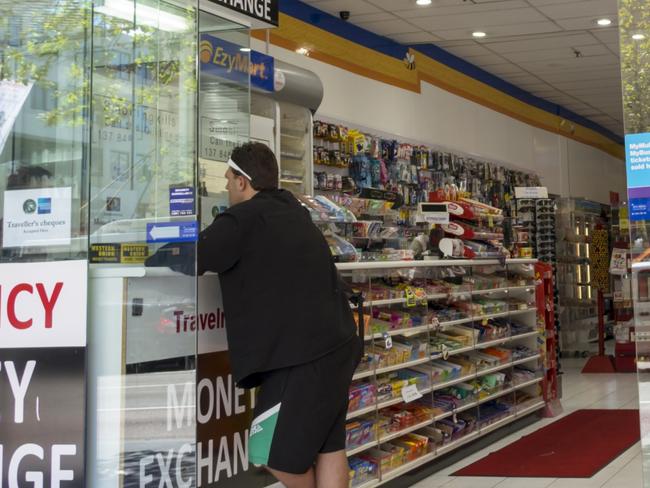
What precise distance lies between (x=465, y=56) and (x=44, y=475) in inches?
361

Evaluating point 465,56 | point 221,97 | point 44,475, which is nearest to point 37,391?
point 44,475

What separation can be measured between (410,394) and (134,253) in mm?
3154

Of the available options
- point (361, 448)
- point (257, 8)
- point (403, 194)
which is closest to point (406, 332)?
point (361, 448)

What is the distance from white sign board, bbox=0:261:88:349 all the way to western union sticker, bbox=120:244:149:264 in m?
0.13

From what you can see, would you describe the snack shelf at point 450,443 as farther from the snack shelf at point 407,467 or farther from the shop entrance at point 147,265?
the shop entrance at point 147,265

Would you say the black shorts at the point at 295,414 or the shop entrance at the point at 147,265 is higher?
the shop entrance at the point at 147,265

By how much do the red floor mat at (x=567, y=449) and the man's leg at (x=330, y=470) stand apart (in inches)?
122

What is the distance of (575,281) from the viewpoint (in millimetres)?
14281

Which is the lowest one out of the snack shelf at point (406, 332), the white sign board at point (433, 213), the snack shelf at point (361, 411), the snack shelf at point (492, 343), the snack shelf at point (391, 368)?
the snack shelf at point (361, 411)

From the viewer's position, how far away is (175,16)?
2.80m

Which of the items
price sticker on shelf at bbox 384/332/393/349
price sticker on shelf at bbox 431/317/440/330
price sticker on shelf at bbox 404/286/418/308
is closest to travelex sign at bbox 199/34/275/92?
price sticker on shelf at bbox 384/332/393/349

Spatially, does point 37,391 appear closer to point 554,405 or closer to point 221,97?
point 221,97

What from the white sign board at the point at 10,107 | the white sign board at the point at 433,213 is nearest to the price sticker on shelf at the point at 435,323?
the white sign board at the point at 433,213

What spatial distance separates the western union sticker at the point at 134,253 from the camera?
2.70 meters
